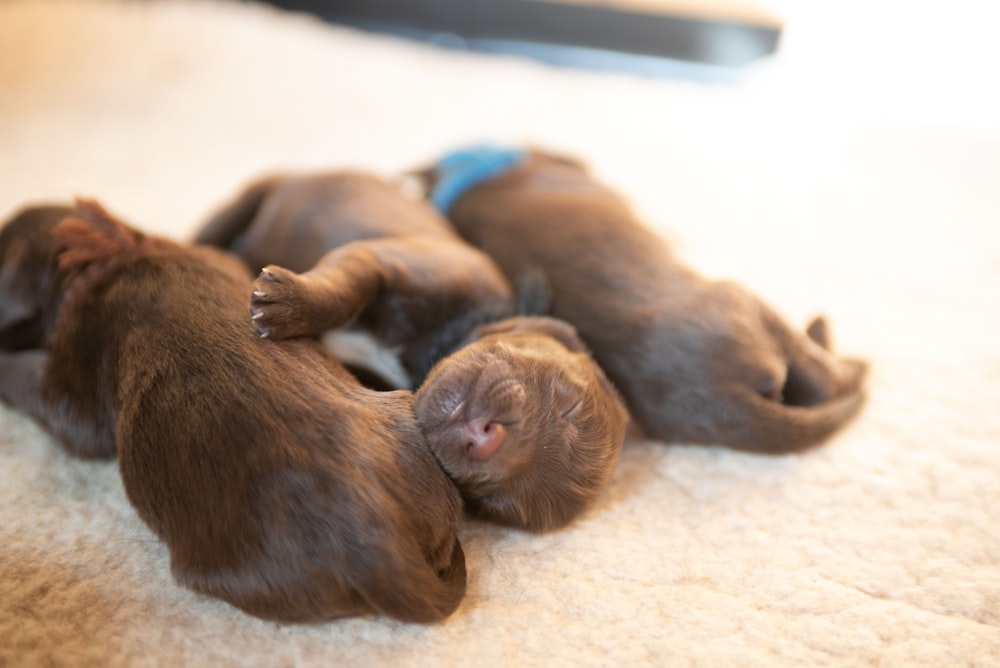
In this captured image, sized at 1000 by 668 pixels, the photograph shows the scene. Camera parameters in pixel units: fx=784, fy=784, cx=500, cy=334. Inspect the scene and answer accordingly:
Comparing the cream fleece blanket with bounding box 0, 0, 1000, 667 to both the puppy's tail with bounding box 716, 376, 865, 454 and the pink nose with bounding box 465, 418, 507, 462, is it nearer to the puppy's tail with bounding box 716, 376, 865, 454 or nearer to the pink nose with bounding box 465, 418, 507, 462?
the puppy's tail with bounding box 716, 376, 865, 454

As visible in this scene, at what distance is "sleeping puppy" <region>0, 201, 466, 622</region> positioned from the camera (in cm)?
123

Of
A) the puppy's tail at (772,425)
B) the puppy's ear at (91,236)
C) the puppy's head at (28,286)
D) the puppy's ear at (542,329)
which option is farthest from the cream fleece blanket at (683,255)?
the puppy's ear at (91,236)

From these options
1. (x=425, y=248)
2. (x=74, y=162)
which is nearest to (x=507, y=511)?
(x=425, y=248)

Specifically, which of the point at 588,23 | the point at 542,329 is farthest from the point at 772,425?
the point at 588,23

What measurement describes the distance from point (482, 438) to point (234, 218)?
1287 mm

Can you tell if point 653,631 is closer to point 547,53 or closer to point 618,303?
point 618,303

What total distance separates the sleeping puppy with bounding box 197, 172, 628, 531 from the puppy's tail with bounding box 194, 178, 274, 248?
0.10 metres

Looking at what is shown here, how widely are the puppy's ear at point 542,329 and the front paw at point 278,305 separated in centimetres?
45

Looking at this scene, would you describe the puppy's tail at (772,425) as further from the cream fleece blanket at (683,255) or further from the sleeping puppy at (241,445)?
the sleeping puppy at (241,445)

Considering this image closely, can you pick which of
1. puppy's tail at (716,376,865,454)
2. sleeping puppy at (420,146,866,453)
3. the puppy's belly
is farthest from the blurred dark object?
the puppy's belly

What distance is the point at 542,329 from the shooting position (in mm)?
1809

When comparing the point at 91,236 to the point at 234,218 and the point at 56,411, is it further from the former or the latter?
the point at 234,218

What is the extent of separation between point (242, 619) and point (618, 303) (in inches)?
42.5

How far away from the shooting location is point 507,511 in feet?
5.07
